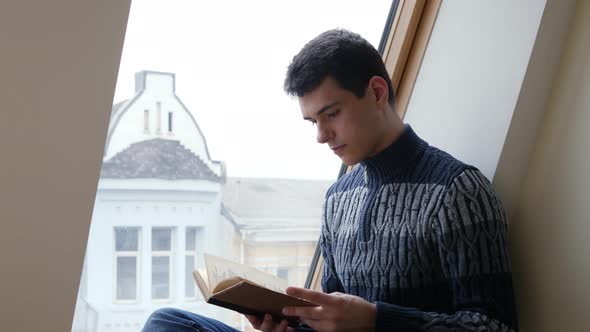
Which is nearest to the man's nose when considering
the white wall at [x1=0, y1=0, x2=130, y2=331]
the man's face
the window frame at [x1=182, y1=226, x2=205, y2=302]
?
the man's face

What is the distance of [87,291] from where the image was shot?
197 centimetres

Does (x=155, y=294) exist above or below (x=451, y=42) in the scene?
below

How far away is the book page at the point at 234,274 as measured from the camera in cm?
153

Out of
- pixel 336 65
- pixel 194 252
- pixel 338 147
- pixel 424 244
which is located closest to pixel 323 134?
pixel 338 147

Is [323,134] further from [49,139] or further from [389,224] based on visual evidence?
[49,139]

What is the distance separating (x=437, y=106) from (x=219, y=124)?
63 centimetres

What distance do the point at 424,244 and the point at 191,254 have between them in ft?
2.71

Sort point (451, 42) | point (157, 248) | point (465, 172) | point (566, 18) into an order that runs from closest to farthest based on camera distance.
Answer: point (465, 172), point (566, 18), point (451, 42), point (157, 248)

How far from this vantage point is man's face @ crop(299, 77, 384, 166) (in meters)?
1.65

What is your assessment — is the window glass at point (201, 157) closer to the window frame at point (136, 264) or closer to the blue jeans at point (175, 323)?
the window frame at point (136, 264)

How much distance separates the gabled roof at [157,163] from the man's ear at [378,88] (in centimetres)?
64

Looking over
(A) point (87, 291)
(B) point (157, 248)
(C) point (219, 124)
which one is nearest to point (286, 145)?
(C) point (219, 124)

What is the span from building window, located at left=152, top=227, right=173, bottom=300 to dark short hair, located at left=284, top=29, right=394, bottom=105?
62 centimetres

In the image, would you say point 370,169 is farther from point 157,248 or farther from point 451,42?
point 157,248
